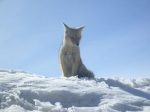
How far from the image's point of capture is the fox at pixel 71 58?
31.8 feet

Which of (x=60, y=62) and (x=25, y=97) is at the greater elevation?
(x=60, y=62)

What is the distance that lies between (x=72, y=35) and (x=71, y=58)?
1.10 metres

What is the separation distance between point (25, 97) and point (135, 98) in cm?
255

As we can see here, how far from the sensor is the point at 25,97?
4613mm

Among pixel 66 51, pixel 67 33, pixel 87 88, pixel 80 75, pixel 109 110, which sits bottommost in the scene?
pixel 109 110

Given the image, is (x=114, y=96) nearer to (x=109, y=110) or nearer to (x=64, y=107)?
(x=109, y=110)

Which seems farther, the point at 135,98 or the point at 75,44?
the point at 75,44

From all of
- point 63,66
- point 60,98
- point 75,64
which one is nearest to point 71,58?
point 75,64

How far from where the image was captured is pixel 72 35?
1001 cm

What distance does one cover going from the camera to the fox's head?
9.85 m

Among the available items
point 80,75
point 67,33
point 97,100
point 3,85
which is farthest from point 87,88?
point 67,33

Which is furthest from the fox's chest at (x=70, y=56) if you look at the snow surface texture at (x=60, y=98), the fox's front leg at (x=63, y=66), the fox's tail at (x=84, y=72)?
the snow surface texture at (x=60, y=98)

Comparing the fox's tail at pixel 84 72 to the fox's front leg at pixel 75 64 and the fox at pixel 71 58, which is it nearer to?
the fox at pixel 71 58

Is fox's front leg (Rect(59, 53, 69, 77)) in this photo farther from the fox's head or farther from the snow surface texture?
the snow surface texture
